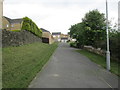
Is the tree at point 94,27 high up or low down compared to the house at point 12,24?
down

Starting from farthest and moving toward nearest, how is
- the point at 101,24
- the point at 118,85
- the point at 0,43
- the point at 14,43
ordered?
the point at 101,24, the point at 14,43, the point at 0,43, the point at 118,85

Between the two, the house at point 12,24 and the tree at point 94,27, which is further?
the house at point 12,24

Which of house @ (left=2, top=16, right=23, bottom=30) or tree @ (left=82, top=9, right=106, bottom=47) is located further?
house @ (left=2, top=16, right=23, bottom=30)

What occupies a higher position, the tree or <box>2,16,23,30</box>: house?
<box>2,16,23,30</box>: house

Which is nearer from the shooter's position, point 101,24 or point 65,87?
point 65,87

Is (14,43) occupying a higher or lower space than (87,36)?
lower

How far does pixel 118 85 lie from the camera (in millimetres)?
4871

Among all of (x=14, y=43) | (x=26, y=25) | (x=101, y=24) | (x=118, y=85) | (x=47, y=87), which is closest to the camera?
(x=47, y=87)

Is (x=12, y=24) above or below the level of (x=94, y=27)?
above

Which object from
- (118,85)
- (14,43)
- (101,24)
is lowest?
(118,85)

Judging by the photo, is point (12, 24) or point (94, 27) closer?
point (94, 27)

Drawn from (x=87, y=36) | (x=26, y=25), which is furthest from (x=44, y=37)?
(x=87, y=36)

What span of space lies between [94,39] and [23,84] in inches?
574

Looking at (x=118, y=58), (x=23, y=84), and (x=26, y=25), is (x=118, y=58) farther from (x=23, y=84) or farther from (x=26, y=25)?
(x=26, y=25)
